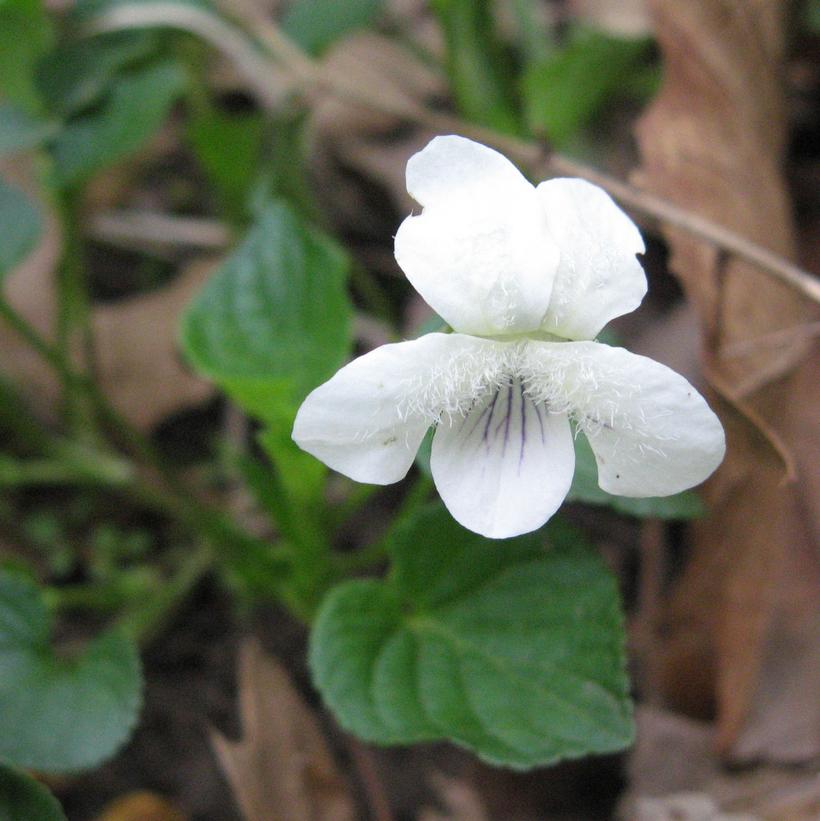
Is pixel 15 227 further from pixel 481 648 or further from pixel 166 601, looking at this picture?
pixel 481 648

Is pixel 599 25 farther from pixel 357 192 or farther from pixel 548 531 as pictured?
pixel 548 531

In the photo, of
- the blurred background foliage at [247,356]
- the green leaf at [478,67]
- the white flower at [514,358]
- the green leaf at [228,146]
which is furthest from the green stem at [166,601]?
the green leaf at [478,67]

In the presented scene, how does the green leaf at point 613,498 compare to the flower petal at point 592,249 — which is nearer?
the flower petal at point 592,249

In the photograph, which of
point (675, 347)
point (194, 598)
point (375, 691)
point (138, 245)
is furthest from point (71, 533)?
point (675, 347)

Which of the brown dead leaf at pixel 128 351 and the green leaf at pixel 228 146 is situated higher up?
the green leaf at pixel 228 146

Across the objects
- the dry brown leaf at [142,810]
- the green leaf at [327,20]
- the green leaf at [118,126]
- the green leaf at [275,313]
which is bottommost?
the dry brown leaf at [142,810]

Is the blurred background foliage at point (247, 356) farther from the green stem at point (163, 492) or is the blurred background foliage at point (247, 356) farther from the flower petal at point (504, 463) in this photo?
the flower petal at point (504, 463)

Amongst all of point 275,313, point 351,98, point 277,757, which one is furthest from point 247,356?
point 351,98

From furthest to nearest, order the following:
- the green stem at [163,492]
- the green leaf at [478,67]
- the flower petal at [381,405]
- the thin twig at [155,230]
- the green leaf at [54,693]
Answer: the thin twig at [155,230]
the green leaf at [478,67]
the green stem at [163,492]
the green leaf at [54,693]
the flower petal at [381,405]
